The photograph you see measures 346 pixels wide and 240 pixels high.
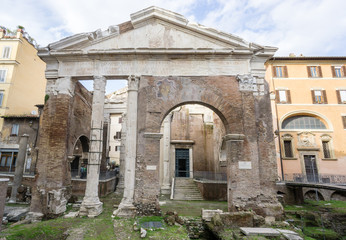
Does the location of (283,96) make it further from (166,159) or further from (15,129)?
(15,129)

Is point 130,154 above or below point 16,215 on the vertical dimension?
above

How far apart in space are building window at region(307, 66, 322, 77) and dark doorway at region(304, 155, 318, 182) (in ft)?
24.3

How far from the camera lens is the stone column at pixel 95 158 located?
807 centimetres

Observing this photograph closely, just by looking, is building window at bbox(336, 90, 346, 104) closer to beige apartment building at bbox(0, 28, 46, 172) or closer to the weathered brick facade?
the weathered brick facade

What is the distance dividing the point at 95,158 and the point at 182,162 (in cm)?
981

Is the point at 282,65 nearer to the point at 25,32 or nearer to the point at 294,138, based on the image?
the point at 294,138

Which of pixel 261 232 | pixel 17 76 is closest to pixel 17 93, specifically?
pixel 17 76

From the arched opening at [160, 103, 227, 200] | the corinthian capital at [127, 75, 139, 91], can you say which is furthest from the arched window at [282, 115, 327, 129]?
the corinthian capital at [127, 75, 139, 91]

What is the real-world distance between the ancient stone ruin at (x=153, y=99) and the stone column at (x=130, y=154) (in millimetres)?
38

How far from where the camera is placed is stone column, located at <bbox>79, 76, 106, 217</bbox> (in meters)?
8.07

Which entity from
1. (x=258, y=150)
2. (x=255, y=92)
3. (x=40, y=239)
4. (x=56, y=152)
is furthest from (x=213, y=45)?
(x=40, y=239)

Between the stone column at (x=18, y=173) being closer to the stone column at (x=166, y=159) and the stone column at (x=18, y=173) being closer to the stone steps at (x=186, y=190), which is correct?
the stone column at (x=166, y=159)

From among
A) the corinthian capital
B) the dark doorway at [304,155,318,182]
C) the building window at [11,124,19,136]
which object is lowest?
the dark doorway at [304,155,318,182]

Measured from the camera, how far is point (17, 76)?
19.5 meters
